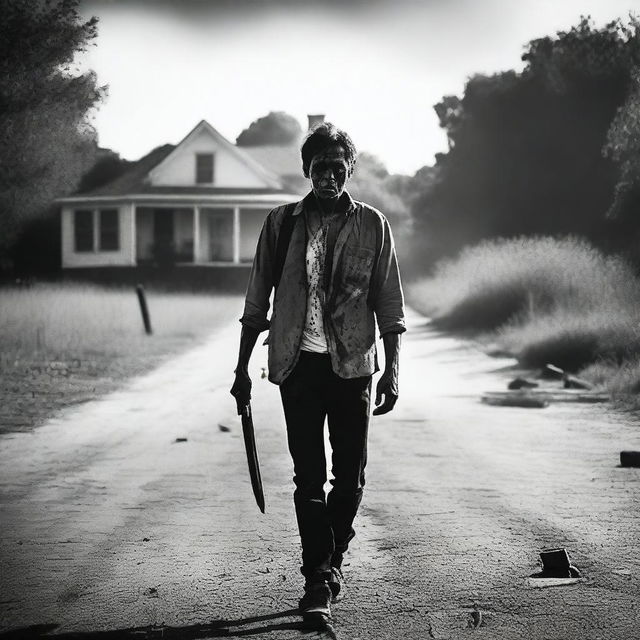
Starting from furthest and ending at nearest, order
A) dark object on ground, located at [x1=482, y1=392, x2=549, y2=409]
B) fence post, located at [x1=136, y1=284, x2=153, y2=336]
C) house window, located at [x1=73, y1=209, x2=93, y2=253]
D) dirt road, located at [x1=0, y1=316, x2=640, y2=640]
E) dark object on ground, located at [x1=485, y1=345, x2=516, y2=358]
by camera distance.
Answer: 1. house window, located at [x1=73, y1=209, x2=93, y2=253]
2. fence post, located at [x1=136, y1=284, x2=153, y2=336]
3. dark object on ground, located at [x1=485, y1=345, x2=516, y2=358]
4. dark object on ground, located at [x1=482, y1=392, x2=549, y2=409]
5. dirt road, located at [x1=0, y1=316, x2=640, y2=640]

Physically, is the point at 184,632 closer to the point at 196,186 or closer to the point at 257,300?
the point at 257,300

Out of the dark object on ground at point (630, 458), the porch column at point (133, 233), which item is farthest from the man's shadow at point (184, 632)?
the porch column at point (133, 233)

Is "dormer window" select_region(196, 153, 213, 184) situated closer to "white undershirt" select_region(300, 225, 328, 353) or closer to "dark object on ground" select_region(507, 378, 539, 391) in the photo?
"dark object on ground" select_region(507, 378, 539, 391)

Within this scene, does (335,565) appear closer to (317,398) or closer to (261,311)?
(317,398)

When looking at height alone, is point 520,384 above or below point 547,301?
below

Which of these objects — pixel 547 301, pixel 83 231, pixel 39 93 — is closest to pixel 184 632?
pixel 547 301

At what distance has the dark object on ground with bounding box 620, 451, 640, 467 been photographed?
24.6 ft

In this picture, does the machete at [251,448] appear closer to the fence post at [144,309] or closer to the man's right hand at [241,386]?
the man's right hand at [241,386]

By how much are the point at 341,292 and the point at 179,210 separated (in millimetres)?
36257

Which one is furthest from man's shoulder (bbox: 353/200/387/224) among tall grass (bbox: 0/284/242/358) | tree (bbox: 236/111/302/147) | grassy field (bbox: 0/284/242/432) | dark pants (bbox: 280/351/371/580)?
tree (bbox: 236/111/302/147)

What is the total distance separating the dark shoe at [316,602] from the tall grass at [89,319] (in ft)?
40.0

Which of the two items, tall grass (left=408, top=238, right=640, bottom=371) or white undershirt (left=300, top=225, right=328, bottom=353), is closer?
white undershirt (left=300, top=225, right=328, bottom=353)

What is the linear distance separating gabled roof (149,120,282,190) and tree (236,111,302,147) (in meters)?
5.32

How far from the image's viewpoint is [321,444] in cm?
430
